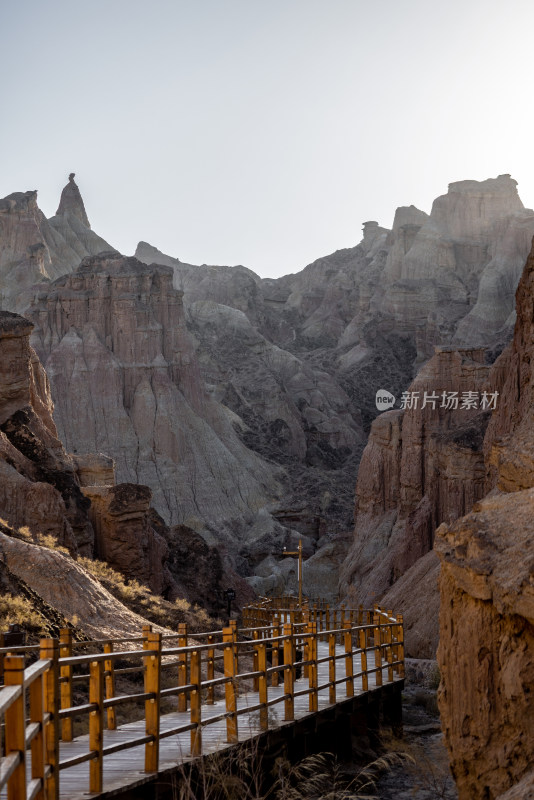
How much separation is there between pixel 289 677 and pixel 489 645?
10.9 feet

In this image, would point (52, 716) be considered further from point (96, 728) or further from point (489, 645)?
point (489, 645)

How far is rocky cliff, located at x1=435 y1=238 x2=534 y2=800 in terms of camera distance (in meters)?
8.02

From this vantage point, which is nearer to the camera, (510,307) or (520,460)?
(520,460)

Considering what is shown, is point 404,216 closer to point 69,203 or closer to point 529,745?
point 69,203

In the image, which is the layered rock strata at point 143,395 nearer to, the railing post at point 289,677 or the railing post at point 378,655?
the railing post at point 378,655

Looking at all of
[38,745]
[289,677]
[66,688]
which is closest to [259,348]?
[289,677]

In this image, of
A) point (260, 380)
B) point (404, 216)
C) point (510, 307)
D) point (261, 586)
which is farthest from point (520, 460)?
point (404, 216)

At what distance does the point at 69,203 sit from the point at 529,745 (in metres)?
136

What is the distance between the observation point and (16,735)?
4.70m

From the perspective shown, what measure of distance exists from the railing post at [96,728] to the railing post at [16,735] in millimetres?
2646

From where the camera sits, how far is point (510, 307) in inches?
4569

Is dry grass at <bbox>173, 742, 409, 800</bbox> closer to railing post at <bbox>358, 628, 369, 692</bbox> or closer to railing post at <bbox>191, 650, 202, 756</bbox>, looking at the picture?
railing post at <bbox>191, 650, 202, 756</bbox>

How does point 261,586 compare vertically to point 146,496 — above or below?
below

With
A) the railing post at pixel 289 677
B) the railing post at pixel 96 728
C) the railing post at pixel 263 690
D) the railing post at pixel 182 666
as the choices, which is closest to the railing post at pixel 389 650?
the railing post at pixel 289 677
